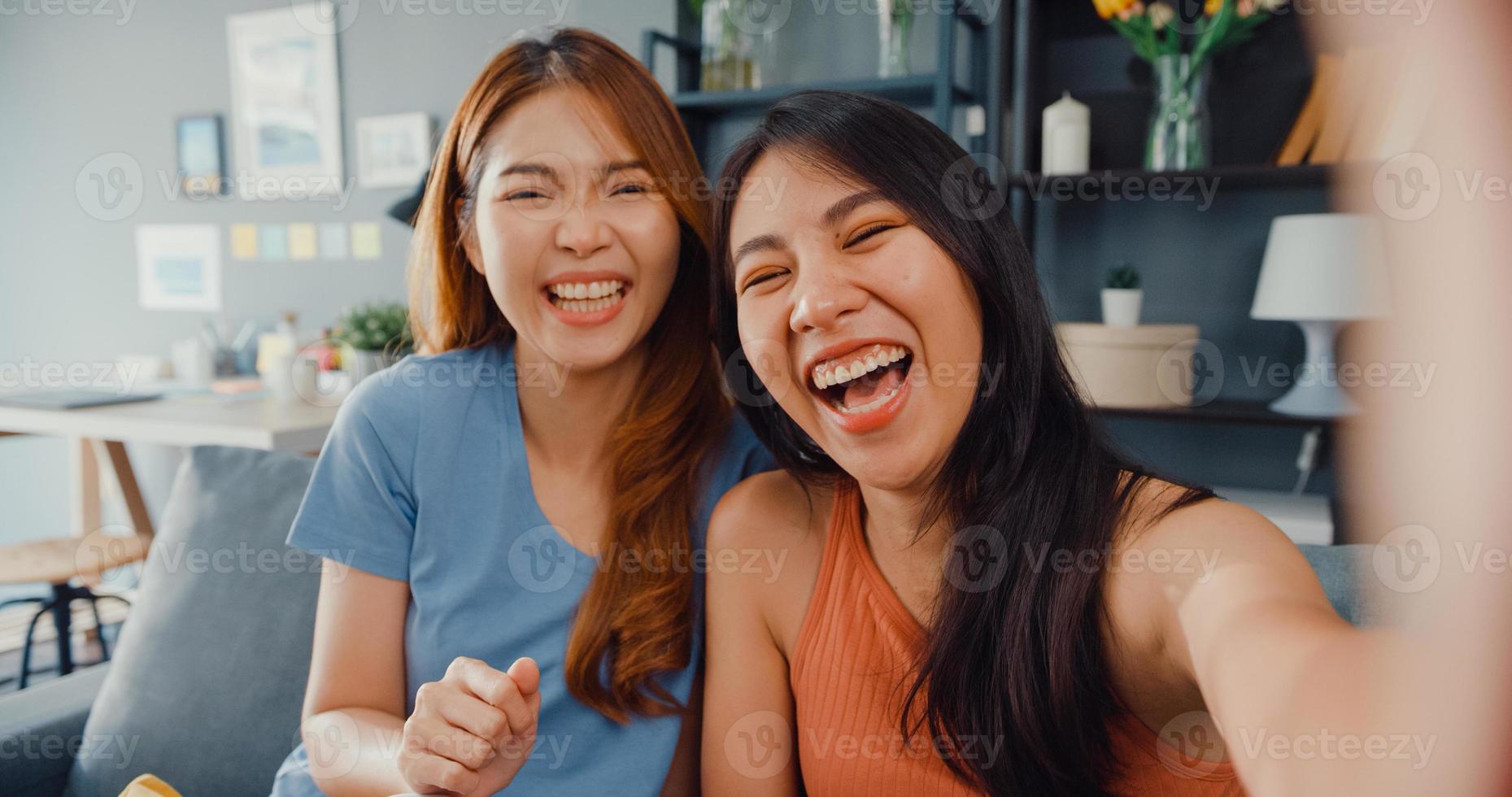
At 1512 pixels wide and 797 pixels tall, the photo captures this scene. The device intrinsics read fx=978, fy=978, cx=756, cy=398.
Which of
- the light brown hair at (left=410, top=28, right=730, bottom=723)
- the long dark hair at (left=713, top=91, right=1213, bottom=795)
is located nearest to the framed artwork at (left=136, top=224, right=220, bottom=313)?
the light brown hair at (left=410, top=28, right=730, bottom=723)

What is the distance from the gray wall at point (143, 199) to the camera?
376 centimetres

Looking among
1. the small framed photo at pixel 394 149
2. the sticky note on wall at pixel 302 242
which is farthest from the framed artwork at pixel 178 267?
the small framed photo at pixel 394 149

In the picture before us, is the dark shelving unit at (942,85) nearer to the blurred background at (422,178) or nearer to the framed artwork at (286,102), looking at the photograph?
the blurred background at (422,178)

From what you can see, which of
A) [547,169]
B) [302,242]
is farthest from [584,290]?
[302,242]

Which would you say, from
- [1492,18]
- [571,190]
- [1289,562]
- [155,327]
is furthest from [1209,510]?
[155,327]

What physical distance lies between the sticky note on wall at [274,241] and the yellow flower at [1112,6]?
3200 millimetres

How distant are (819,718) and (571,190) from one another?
65cm

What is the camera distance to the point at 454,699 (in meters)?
0.84

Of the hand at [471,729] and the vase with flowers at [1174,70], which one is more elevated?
the vase with flowers at [1174,70]

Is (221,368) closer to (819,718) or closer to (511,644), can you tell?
(511,644)

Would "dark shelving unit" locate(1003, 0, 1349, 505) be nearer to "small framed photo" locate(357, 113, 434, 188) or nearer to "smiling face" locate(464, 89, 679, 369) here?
"smiling face" locate(464, 89, 679, 369)

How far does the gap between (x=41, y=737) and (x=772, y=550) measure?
3.66 feet

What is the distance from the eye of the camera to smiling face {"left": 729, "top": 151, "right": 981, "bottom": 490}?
2.91 ft

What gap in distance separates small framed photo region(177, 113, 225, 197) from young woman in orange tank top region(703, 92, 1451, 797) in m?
3.85
